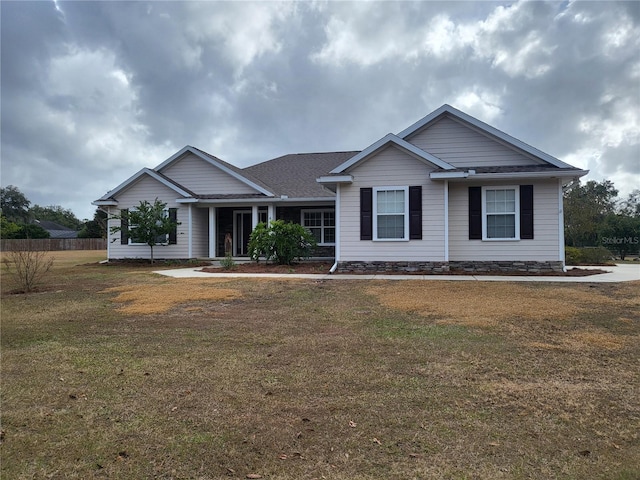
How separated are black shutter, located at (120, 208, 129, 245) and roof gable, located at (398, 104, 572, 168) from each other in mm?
12386

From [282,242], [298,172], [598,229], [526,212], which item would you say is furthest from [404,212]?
[598,229]

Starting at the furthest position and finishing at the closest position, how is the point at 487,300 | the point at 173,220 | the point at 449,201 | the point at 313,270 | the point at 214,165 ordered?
the point at 214,165, the point at 173,220, the point at 313,270, the point at 449,201, the point at 487,300

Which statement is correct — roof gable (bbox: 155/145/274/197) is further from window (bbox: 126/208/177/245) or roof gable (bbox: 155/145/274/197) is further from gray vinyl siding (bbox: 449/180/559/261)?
gray vinyl siding (bbox: 449/180/559/261)

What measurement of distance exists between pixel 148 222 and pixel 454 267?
12.6 meters

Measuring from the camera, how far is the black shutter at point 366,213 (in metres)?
13.1

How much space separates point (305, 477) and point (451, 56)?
1780 centimetres

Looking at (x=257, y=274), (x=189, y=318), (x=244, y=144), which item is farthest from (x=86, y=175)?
(x=189, y=318)

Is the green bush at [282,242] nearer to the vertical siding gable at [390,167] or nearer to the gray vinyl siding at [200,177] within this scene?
the vertical siding gable at [390,167]

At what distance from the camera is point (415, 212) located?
12859 mm

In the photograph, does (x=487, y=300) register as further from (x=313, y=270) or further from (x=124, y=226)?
(x=124, y=226)

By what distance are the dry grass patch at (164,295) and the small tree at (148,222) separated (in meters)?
7.04

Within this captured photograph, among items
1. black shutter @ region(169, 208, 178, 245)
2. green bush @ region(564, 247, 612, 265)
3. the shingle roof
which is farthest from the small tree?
green bush @ region(564, 247, 612, 265)

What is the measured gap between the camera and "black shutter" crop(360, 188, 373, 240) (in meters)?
13.1

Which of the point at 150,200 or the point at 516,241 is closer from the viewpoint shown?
the point at 516,241
